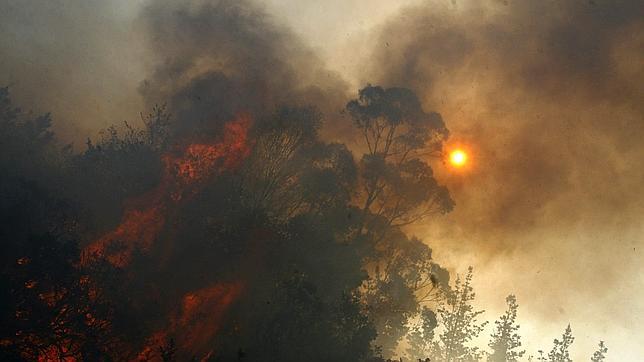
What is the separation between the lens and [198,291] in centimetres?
3109

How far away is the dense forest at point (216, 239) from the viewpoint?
965 inches

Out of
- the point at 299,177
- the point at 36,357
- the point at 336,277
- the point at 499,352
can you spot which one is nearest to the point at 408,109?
the point at 299,177

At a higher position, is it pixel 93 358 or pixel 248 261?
pixel 248 261

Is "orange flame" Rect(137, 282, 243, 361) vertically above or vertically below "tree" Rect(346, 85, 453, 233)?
below

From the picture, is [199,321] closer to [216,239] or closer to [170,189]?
[216,239]

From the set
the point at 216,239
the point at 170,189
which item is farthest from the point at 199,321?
the point at 170,189

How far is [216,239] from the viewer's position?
31547 mm

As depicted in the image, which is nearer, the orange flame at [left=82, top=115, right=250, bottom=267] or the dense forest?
the dense forest

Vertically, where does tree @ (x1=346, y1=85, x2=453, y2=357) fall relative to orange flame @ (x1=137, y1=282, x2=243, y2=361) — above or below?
above

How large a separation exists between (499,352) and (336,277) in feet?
188

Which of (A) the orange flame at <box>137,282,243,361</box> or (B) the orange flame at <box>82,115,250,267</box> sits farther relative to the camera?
(B) the orange flame at <box>82,115,250,267</box>

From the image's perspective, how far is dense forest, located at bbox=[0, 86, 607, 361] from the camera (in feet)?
80.4

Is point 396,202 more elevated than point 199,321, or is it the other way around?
point 396,202

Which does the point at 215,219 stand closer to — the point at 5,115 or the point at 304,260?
the point at 304,260
